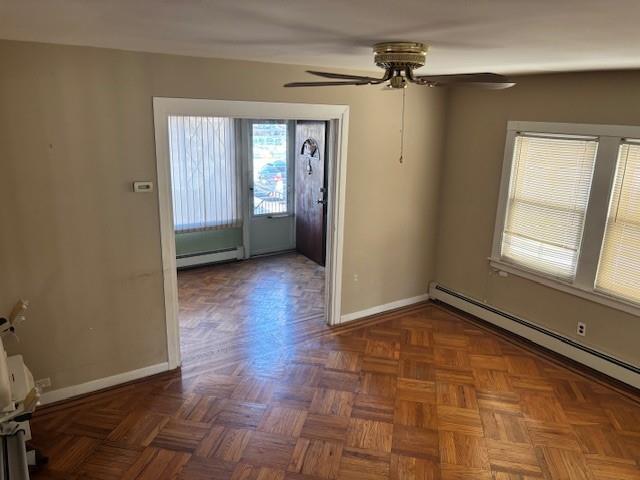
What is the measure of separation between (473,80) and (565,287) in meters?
2.46

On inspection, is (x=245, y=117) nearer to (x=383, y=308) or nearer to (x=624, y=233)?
(x=383, y=308)

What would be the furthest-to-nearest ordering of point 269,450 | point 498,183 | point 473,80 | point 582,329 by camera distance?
point 498,183, point 582,329, point 269,450, point 473,80

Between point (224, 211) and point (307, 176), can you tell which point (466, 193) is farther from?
point (224, 211)

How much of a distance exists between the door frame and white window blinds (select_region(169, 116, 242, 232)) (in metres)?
2.06

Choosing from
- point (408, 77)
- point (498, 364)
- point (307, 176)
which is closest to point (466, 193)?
point (498, 364)

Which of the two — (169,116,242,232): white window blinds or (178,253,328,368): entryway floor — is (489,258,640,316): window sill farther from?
(169,116,242,232): white window blinds

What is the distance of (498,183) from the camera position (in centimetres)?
409

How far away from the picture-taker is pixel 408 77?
211 cm

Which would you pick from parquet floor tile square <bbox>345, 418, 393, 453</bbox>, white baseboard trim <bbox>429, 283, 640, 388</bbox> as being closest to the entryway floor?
parquet floor tile square <bbox>345, 418, 393, 453</bbox>

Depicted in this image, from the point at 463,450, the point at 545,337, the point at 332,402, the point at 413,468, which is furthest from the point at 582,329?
the point at 332,402

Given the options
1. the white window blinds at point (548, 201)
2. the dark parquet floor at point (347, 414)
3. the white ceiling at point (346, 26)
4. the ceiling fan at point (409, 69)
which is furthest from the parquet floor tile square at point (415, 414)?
the white ceiling at point (346, 26)

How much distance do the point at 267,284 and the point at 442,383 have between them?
2405mm

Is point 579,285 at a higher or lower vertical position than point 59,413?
higher

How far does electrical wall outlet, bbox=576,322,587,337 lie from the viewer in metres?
3.61
